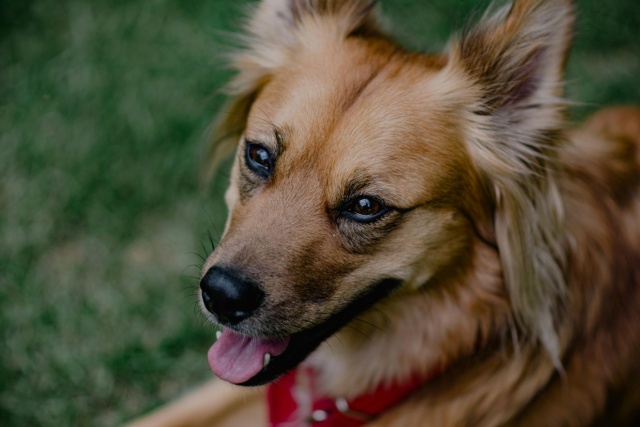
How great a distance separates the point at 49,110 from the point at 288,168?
2754mm

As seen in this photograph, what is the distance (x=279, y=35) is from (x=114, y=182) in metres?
1.89

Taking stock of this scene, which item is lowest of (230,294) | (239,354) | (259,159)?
(239,354)

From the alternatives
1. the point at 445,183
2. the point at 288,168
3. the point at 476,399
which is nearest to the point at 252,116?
the point at 288,168

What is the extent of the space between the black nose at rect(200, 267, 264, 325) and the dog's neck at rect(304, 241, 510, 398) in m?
0.56

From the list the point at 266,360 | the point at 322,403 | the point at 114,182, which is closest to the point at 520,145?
the point at 266,360

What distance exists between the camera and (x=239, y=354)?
249cm

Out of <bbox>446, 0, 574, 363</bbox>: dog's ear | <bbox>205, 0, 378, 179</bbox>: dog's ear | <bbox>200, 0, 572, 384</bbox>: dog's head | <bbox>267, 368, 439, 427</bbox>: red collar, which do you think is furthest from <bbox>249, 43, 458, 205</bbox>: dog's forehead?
<bbox>267, 368, 439, 427</bbox>: red collar

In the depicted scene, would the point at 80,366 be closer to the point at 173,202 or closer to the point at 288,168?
the point at 173,202

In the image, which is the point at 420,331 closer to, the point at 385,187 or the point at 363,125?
the point at 385,187

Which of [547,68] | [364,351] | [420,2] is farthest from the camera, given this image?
[420,2]

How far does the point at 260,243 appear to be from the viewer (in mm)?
2225

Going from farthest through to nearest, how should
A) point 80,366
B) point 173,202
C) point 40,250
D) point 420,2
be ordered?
point 420,2 < point 173,202 < point 40,250 < point 80,366

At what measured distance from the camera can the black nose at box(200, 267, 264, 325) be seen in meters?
2.18

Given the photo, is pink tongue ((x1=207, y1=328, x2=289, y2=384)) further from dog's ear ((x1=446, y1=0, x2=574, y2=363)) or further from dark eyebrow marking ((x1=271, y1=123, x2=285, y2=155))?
dog's ear ((x1=446, y1=0, x2=574, y2=363))
